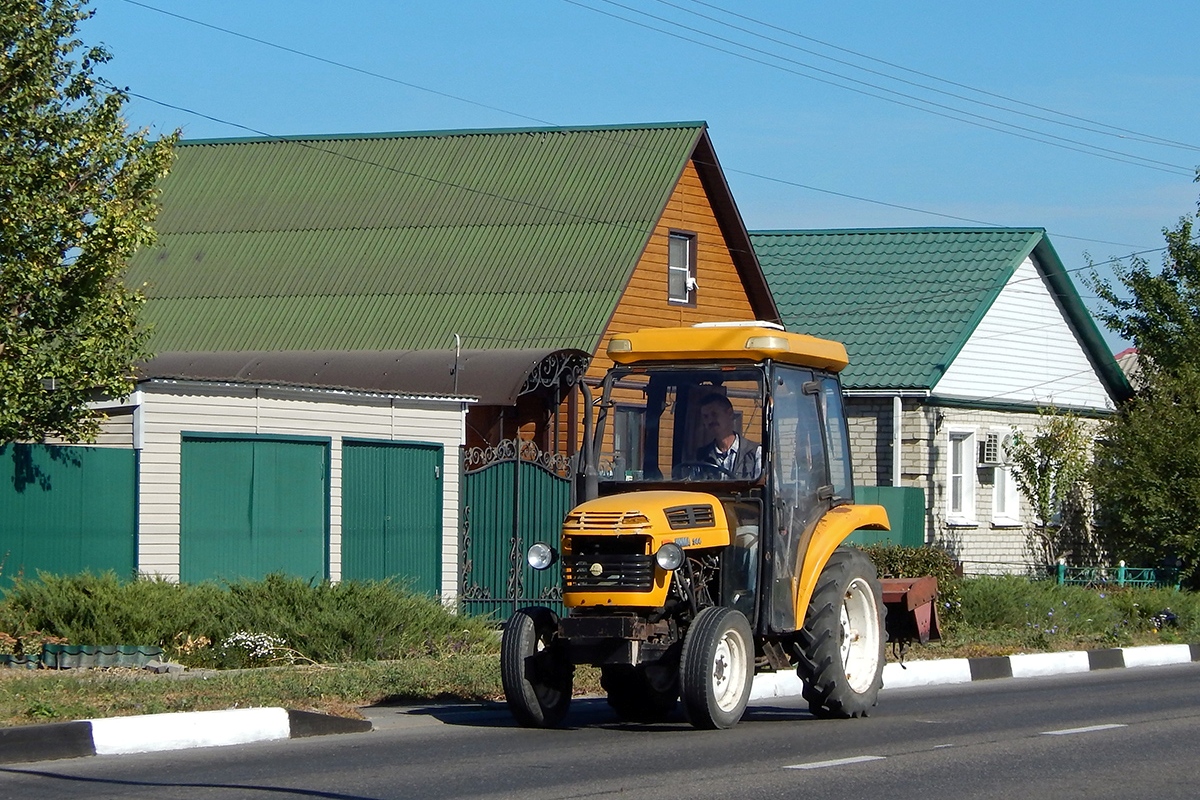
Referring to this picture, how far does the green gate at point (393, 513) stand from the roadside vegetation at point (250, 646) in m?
0.97

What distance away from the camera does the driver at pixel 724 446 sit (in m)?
11.7

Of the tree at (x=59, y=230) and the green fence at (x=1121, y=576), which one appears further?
the green fence at (x=1121, y=576)

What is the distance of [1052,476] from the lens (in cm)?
3047

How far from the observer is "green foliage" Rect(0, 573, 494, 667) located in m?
14.6

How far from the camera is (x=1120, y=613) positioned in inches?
861

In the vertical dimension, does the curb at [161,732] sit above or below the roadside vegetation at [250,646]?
below

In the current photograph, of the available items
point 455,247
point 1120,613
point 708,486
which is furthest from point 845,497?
point 455,247

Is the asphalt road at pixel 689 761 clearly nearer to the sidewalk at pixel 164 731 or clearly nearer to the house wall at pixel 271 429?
the sidewalk at pixel 164 731

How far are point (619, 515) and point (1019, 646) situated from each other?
941cm

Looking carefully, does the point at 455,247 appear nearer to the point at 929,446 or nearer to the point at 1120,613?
the point at 929,446

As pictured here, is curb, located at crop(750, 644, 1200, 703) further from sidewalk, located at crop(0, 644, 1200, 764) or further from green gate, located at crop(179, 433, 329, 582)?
green gate, located at crop(179, 433, 329, 582)

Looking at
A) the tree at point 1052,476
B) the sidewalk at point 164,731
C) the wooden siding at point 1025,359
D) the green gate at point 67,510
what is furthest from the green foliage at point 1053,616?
the green gate at point 67,510

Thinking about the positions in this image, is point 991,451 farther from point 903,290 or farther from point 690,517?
point 690,517

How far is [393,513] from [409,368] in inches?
234
